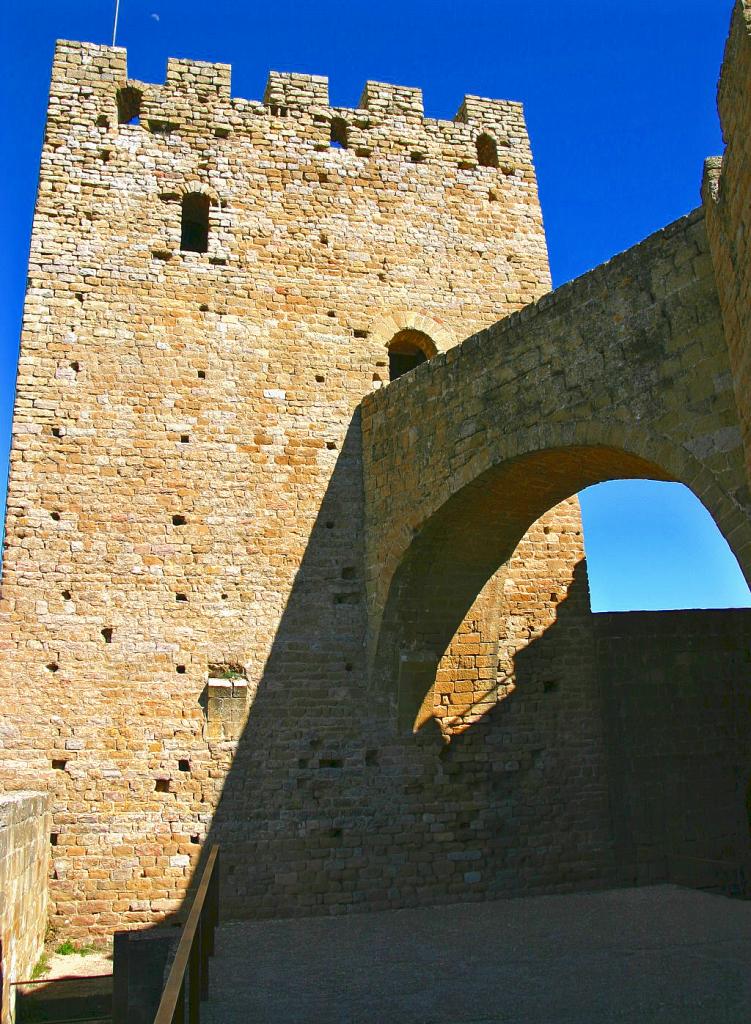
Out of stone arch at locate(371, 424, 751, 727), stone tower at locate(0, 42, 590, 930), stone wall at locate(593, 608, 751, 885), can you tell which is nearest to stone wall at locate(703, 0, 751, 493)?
stone arch at locate(371, 424, 751, 727)

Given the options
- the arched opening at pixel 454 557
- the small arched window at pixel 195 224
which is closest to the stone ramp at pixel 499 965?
the arched opening at pixel 454 557

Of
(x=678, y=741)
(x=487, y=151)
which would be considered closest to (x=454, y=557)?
(x=678, y=741)

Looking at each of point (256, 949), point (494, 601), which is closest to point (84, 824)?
point (256, 949)

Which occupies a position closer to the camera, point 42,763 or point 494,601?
point 42,763

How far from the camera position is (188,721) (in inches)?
294

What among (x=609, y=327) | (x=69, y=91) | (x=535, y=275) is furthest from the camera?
(x=535, y=275)

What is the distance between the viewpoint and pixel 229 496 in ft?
26.6

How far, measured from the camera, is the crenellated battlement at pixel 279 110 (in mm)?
9086

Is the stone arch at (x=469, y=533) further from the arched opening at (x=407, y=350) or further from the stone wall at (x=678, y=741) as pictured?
the arched opening at (x=407, y=350)

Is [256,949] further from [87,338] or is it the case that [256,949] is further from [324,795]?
[87,338]

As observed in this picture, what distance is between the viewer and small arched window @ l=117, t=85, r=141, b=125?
920 centimetres

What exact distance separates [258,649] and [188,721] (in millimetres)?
847

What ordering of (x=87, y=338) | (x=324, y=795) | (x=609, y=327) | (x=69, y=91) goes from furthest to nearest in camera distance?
(x=69, y=91)
(x=87, y=338)
(x=324, y=795)
(x=609, y=327)

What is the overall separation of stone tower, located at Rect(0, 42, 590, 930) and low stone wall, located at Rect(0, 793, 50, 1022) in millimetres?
306
